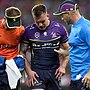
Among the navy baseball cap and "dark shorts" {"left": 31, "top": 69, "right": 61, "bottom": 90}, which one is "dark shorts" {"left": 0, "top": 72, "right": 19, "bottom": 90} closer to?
"dark shorts" {"left": 31, "top": 69, "right": 61, "bottom": 90}

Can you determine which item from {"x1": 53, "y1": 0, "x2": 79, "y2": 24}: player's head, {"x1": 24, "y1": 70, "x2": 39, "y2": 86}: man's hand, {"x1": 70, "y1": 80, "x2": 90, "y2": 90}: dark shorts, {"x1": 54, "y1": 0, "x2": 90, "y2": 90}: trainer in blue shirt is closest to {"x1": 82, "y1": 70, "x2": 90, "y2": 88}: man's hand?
{"x1": 54, "y1": 0, "x2": 90, "y2": 90}: trainer in blue shirt

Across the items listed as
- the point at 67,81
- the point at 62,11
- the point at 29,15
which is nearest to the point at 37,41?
the point at 62,11

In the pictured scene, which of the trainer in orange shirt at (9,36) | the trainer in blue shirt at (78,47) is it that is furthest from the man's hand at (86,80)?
the trainer in orange shirt at (9,36)

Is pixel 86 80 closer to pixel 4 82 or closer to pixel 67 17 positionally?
pixel 67 17

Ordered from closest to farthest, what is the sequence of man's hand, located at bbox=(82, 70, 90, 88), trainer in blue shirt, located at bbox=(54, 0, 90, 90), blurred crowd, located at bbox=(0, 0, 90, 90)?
man's hand, located at bbox=(82, 70, 90, 88)
trainer in blue shirt, located at bbox=(54, 0, 90, 90)
blurred crowd, located at bbox=(0, 0, 90, 90)

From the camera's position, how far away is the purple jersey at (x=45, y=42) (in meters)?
6.68

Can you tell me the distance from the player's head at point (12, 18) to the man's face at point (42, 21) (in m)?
0.23

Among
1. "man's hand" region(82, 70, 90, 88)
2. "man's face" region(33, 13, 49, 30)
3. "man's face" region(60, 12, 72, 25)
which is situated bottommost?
"man's hand" region(82, 70, 90, 88)

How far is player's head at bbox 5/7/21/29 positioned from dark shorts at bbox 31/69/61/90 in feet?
2.30

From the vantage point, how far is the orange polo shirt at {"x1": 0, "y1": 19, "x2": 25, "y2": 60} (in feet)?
21.6

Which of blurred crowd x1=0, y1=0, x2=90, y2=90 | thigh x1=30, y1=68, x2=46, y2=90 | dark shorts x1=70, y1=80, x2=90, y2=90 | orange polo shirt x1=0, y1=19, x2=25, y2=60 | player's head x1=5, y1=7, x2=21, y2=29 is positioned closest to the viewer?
dark shorts x1=70, y1=80, x2=90, y2=90

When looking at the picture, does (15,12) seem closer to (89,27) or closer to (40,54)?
(40,54)

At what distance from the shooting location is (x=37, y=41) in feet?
21.9

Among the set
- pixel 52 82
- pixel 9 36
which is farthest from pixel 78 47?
pixel 9 36
